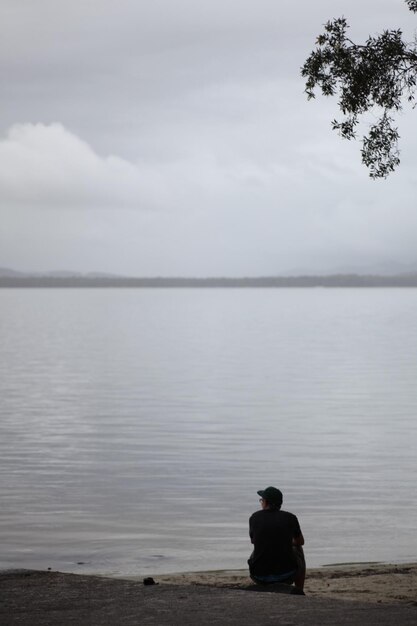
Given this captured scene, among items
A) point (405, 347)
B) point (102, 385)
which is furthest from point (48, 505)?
point (405, 347)

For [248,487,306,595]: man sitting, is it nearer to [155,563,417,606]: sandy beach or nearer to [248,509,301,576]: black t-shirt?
[248,509,301,576]: black t-shirt

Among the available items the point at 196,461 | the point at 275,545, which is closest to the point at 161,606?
the point at 275,545

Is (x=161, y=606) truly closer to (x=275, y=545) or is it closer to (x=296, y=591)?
(x=275, y=545)

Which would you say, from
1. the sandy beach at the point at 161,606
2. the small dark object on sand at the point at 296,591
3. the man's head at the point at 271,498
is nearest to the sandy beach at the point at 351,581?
the sandy beach at the point at 161,606

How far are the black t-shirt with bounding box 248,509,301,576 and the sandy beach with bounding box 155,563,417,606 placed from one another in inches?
76.7

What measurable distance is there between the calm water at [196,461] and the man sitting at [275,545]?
19.7 ft

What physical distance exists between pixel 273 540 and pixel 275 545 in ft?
0.20

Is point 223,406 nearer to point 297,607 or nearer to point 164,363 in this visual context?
point 164,363

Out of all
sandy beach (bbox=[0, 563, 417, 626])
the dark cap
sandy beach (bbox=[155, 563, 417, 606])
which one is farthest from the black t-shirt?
sandy beach (bbox=[155, 563, 417, 606])

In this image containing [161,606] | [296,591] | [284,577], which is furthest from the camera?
[284,577]

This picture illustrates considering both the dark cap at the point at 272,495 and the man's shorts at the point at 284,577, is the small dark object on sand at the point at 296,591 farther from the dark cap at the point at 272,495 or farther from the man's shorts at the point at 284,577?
the dark cap at the point at 272,495

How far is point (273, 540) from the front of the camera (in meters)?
13.4

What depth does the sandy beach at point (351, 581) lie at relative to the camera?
15906 millimetres

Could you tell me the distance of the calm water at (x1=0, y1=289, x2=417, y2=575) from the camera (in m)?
21.6
